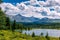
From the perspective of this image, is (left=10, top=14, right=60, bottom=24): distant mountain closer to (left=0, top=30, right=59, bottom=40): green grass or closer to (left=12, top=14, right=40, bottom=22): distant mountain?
(left=12, top=14, right=40, bottom=22): distant mountain

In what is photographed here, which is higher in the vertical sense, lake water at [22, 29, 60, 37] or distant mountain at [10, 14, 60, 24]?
distant mountain at [10, 14, 60, 24]

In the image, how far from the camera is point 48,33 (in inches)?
130

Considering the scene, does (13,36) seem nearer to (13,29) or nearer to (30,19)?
(13,29)

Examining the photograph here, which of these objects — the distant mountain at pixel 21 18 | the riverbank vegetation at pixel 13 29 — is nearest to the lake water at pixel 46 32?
the riverbank vegetation at pixel 13 29

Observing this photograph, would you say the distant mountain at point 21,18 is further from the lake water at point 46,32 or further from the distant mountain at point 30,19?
the lake water at point 46,32

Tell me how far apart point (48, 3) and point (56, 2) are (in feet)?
0.44

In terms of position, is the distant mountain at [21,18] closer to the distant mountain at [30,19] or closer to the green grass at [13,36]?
the distant mountain at [30,19]

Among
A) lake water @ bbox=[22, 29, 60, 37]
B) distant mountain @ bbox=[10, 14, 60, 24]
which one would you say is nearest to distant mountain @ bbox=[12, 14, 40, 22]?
→ distant mountain @ bbox=[10, 14, 60, 24]

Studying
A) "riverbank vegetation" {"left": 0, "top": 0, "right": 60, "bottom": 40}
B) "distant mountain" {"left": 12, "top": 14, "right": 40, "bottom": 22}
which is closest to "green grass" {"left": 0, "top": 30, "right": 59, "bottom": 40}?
"riverbank vegetation" {"left": 0, "top": 0, "right": 60, "bottom": 40}

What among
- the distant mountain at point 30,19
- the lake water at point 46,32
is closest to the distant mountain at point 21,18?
the distant mountain at point 30,19

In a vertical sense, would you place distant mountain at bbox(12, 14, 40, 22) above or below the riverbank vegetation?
above

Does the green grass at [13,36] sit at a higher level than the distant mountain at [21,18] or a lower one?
lower

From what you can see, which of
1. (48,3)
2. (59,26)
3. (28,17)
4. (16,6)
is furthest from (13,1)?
(59,26)

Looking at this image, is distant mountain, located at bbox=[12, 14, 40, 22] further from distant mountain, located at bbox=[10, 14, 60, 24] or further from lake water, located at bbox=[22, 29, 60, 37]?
lake water, located at bbox=[22, 29, 60, 37]
